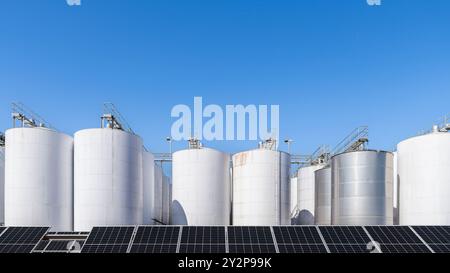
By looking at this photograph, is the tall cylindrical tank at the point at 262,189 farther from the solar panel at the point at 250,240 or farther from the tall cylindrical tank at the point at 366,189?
the solar panel at the point at 250,240

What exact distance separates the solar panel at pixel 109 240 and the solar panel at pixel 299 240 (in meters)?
7.88

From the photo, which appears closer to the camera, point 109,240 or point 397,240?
point 109,240

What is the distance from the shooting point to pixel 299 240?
62.3 feet

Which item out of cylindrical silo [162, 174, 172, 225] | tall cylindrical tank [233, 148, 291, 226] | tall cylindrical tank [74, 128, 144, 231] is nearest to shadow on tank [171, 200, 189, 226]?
tall cylindrical tank [233, 148, 291, 226]

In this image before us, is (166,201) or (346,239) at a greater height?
(346,239)

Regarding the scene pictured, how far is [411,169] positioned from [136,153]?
22841mm

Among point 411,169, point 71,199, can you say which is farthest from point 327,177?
point 71,199

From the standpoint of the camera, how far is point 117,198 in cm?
2852

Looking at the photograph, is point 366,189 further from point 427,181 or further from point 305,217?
point 305,217

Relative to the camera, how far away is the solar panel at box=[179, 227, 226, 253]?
1777cm

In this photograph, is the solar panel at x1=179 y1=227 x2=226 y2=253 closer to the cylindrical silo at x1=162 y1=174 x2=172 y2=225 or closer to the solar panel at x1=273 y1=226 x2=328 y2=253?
the solar panel at x1=273 y1=226 x2=328 y2=253

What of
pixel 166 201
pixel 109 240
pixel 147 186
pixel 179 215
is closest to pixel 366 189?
pixel 179 215

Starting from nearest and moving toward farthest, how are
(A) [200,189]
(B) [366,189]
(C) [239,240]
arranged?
(C) [239,240] → (B) [366,189] → (A) [200,189]

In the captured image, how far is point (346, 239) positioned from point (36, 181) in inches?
907
